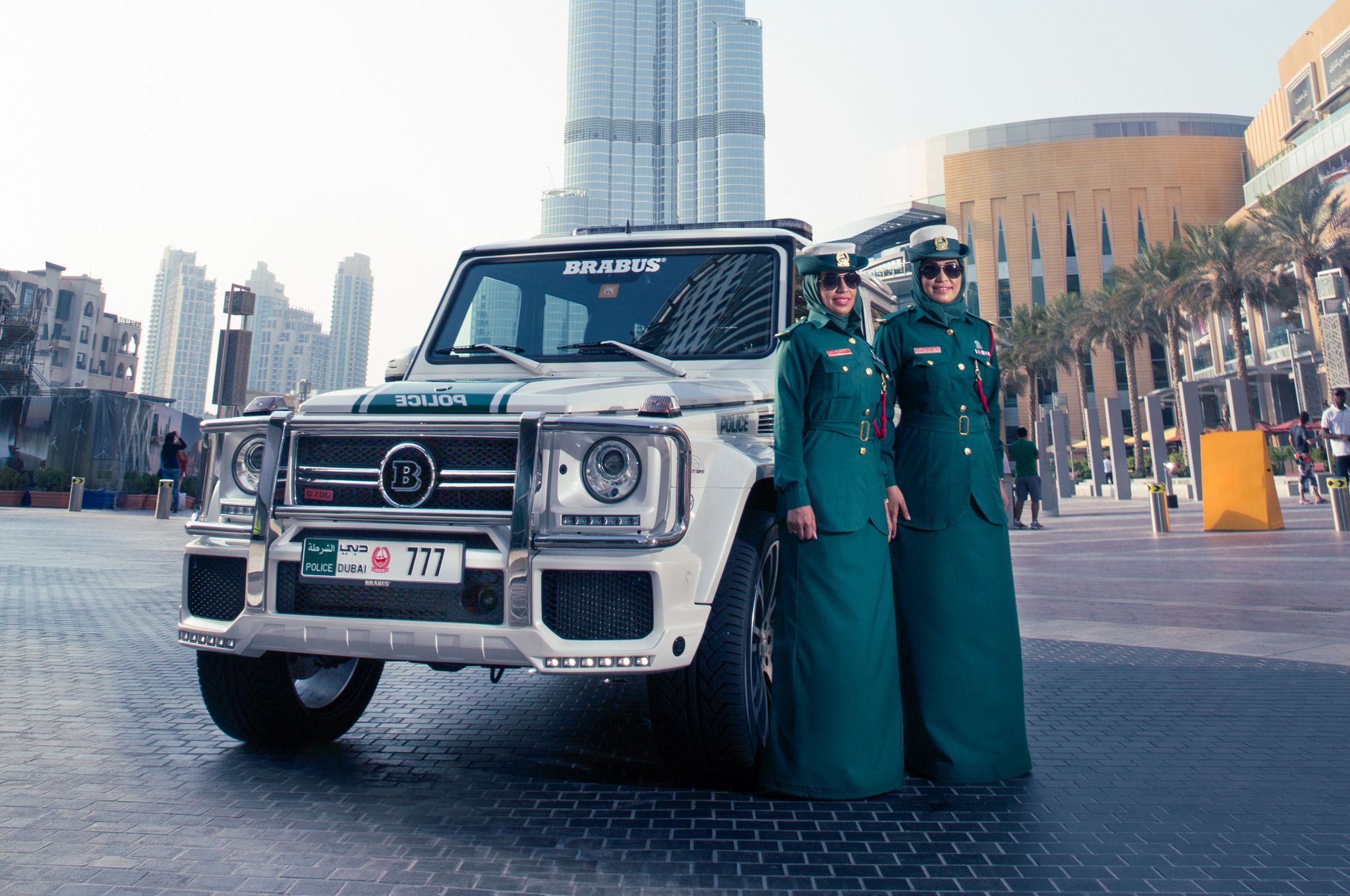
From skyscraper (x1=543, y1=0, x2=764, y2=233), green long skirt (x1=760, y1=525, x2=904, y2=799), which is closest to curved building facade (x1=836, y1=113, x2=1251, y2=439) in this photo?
green long skirt (x1=760, y1=525, x2=904, y2=799)

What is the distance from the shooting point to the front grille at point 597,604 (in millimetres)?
2857

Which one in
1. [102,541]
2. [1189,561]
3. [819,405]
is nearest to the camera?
[819,405]

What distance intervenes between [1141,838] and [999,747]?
0.67m

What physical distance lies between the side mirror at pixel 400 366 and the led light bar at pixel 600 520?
1.87 m

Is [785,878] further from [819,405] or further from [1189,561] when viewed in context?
[1189,561]

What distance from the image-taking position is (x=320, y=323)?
348 feet

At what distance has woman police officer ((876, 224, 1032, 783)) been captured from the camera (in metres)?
3.43

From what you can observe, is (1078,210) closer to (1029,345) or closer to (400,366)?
(1029,345)

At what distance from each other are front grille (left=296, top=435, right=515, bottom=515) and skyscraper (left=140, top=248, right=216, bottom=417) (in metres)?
158

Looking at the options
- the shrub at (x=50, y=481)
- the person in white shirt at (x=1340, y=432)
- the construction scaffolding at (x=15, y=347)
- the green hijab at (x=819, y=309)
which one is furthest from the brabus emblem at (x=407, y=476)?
the construction scaffolding at (x=15, y=347)

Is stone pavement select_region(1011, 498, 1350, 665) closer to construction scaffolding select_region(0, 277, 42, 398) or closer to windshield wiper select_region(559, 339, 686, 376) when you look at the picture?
windshield wiper select_region(559, 339, 686, 376)

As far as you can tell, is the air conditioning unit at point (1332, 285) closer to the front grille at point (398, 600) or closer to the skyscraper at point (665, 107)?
the front grille at point (398, 600)

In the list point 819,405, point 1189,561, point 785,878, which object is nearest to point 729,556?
point 819,405

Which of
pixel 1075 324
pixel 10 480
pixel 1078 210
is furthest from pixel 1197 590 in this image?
pixel 1078 210
